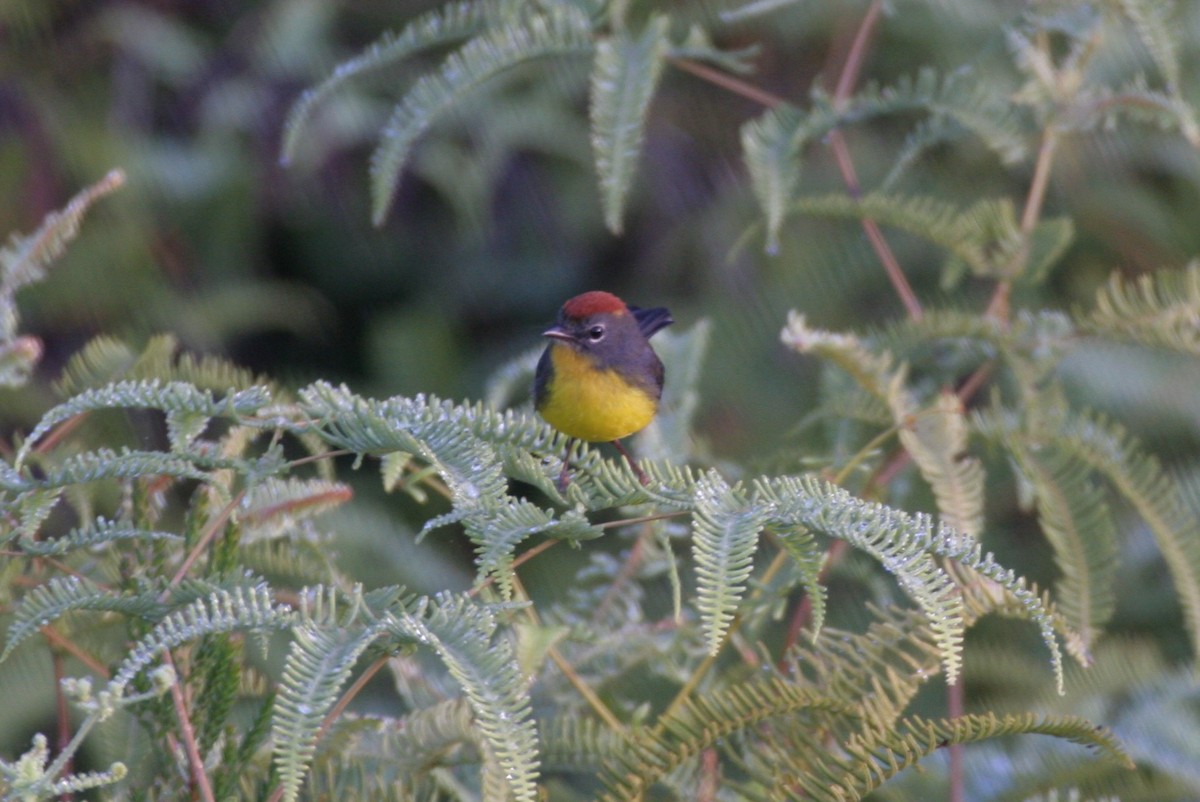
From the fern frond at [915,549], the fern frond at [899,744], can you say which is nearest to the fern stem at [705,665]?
the fern frond at [899,744]

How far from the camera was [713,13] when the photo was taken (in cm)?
528

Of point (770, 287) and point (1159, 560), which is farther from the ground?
point (770, 287)

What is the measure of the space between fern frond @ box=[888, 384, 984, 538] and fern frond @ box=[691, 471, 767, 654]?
913 millimetres

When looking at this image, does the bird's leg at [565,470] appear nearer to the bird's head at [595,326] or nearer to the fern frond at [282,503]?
the fern frond at [282,503]

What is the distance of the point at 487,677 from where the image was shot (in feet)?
5.60

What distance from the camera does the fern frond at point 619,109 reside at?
322cm

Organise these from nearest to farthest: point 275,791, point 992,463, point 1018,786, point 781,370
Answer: point 275,791
point 1018,786
point 992,463
point 781,370

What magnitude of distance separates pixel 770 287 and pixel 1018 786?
288cm

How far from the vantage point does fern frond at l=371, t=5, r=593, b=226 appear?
320 cm

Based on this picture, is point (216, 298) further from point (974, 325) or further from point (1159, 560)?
point (1159, 560)

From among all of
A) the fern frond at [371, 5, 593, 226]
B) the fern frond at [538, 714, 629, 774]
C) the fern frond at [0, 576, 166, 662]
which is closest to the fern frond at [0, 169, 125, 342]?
the fern frond at [371, 5, 593, 226]

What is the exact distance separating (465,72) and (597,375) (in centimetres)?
86

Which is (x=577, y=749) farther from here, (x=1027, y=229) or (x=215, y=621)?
(x=1027, y=229)

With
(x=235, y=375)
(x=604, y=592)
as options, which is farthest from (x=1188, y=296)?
(x=235, y=375)
